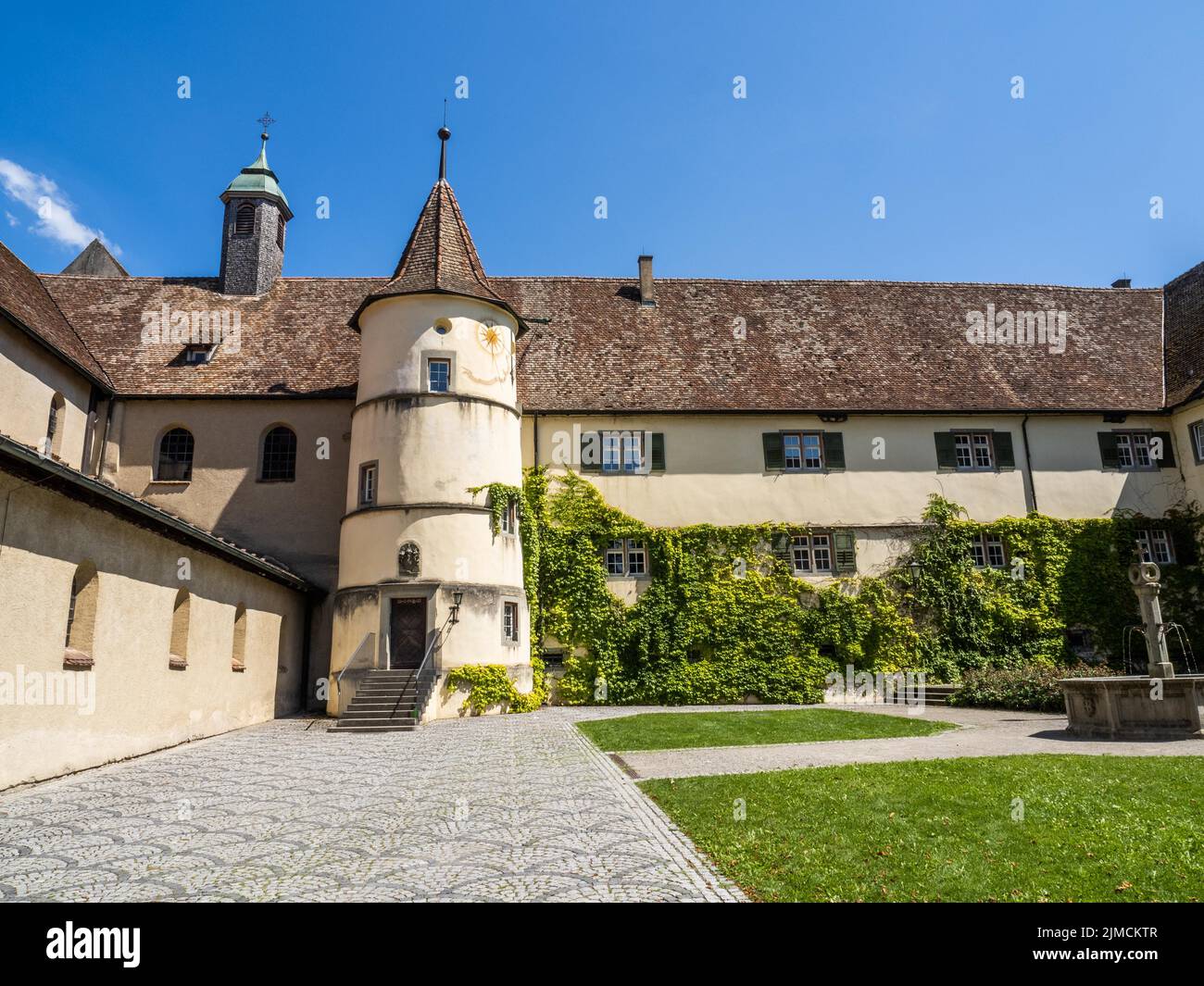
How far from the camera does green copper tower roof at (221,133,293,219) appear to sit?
27906 millimetres

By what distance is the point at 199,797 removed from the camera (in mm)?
9414

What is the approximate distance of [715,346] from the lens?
26.5 meters

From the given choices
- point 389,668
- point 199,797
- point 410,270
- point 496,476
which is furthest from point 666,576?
point 199,797

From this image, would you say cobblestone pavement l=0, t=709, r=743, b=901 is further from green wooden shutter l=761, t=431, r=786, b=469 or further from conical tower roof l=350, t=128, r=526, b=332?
green wooden shutter l=761, t=431, r=786, b=469

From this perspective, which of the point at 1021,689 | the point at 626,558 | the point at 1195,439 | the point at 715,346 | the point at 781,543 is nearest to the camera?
the point at 1021,689

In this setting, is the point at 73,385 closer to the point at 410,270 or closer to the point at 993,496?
the point at 410,270

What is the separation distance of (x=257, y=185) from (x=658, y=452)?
54.2ft

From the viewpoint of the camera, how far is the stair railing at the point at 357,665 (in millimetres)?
19250

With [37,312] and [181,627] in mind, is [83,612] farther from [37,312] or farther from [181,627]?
[37,312]

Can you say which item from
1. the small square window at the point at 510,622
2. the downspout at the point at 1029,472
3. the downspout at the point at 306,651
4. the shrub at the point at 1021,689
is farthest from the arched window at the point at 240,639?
the downspout at the point at 1029,472

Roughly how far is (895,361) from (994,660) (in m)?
9.46

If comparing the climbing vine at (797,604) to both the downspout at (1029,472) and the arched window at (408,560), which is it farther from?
the arched window at (408,560)

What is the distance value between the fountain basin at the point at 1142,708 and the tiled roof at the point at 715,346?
1252 cm

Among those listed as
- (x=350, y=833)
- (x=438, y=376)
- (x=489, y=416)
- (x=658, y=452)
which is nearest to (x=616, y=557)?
(x=658, y=452)
